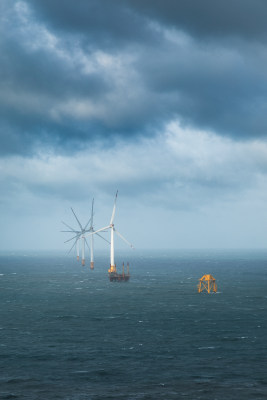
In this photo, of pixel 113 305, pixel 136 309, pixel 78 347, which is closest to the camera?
pixel 78 347

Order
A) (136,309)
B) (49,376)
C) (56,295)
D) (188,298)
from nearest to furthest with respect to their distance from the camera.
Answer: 1. (49,376)
2. (136,309)
3. (188,298)
4. (56,295)

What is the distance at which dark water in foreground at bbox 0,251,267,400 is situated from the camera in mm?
61062

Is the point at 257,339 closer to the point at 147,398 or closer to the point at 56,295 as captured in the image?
the point at 147,398

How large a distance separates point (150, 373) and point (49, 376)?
16509 millimetres

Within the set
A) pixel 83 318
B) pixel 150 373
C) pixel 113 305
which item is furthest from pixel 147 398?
pixel 113 305

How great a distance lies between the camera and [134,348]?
8244 cm

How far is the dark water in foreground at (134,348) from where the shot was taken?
61062 mm

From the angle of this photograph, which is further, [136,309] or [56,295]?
[56,295]

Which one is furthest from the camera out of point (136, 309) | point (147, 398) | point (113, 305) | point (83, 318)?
point (113, 305)

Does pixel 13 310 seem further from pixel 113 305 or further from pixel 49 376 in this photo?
pixel 49 376

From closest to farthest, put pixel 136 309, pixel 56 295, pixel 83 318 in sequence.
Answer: pixel 83 318 → pixel 136 309 → pixel 56 295

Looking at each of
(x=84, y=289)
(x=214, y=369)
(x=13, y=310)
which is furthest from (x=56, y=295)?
(x=214, y=369)

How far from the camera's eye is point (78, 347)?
84062mm

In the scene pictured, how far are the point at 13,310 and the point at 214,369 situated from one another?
7998cm
